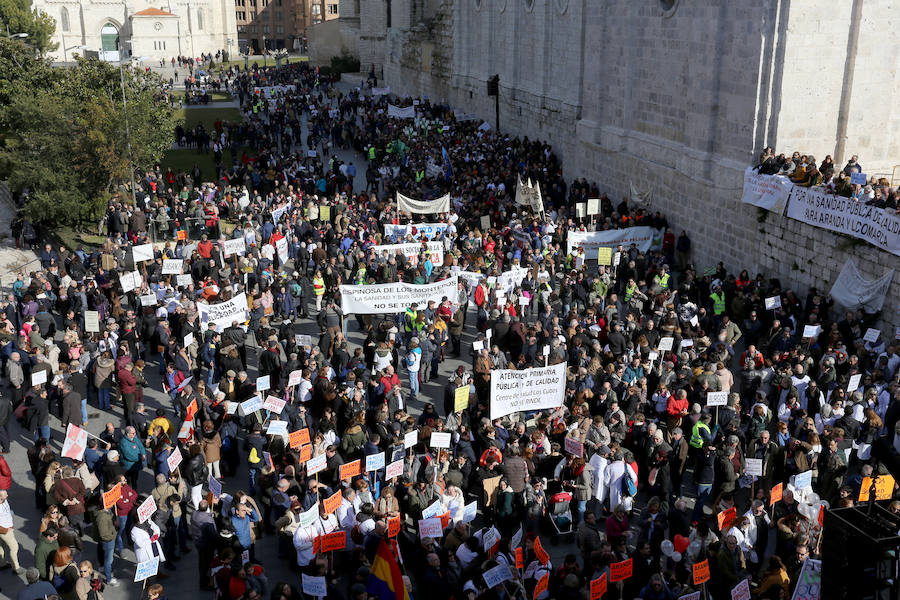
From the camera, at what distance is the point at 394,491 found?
42.1 ft

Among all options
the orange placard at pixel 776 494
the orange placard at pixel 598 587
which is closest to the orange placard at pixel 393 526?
the orange placard at pixel 598 587

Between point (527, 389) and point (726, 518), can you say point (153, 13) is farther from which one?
point (726, 518)

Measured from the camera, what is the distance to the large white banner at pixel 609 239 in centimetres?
2353

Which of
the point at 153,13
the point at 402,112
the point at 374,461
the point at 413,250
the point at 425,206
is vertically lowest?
the point at 374,461

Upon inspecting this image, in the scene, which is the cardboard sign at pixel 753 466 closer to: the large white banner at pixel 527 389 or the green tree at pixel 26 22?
the large white banner at pixel 527 389

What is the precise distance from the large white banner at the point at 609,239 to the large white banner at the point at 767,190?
3390 millimetres

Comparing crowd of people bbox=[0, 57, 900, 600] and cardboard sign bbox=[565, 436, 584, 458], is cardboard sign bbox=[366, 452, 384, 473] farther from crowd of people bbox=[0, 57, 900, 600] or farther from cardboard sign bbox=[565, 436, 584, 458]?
cardboard sign bbox=[565, 436, 584, 458]

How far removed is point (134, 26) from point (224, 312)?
273 feet

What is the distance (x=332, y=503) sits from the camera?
38.3 ft

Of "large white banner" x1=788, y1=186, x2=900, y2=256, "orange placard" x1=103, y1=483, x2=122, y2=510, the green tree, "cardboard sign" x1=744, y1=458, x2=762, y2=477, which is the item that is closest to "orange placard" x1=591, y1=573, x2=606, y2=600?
"cardboard sign" x1=744, y1=458, x2=762, y2=477

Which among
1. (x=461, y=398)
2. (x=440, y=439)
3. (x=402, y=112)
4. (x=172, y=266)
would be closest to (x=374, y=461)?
(x=440, y=439)

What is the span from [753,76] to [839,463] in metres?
12.0

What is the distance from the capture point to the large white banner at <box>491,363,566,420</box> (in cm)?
1434

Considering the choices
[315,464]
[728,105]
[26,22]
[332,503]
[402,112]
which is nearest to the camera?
[332,503]
